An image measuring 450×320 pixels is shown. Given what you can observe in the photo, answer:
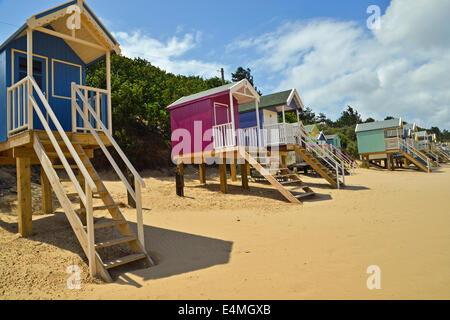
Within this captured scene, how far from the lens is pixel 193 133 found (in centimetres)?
1402

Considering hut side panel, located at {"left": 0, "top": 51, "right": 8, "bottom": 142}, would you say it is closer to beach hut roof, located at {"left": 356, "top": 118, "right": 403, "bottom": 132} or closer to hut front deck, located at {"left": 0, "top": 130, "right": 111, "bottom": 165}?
hut front deck, located at {"left": 0, "top": 130, "right": 111, "bottom": 165}

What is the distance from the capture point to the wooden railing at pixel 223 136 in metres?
12.5

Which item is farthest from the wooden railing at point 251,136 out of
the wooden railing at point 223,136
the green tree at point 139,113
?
the green tree at point 139,113

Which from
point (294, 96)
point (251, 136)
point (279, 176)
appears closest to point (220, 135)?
point (251, 136)

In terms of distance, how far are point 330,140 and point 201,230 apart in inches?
1274

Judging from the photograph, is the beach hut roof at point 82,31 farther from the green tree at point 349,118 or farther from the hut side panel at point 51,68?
the green tree at point 349,118

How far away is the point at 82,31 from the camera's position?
7.61 m

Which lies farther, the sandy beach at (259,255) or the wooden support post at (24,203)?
the wooden support post at (24,203)

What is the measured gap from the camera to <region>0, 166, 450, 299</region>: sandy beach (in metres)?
3.59

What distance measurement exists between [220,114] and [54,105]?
26.0 feet

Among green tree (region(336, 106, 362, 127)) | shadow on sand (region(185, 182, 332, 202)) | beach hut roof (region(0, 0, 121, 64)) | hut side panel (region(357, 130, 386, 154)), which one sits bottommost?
shadow on sand (region(185, 182, 332, 202))

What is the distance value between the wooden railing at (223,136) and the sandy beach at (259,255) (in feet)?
13.5

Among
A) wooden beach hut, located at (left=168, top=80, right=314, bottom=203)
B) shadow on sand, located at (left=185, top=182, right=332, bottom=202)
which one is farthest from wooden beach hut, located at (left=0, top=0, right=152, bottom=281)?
shadow on sand, located at (left=185, top=182, right=332, bottom=202)
